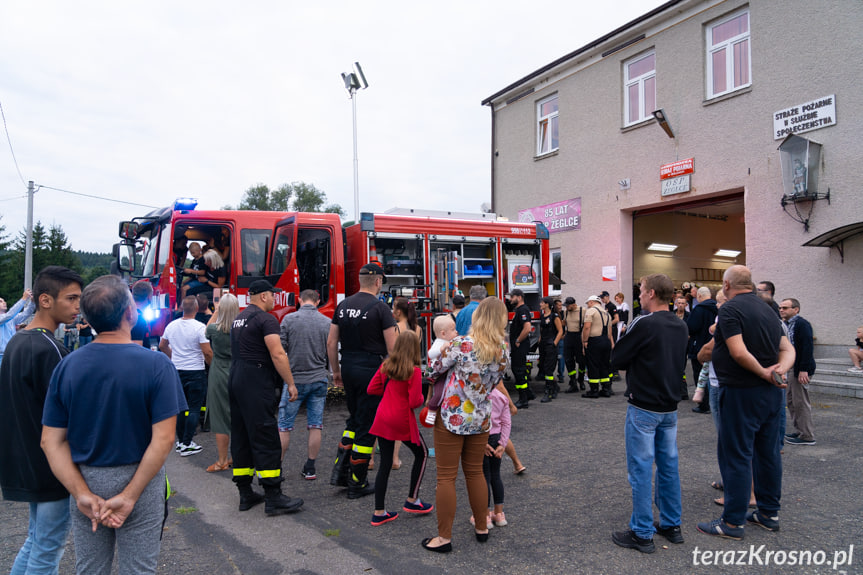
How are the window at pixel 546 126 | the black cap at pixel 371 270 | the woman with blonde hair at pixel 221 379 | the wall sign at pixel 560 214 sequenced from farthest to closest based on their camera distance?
the window at pixel 546 126
the wall sign at pixel 560 214
the woman with blonde hair at pixel 221 379
the black cap at pixel 371 270

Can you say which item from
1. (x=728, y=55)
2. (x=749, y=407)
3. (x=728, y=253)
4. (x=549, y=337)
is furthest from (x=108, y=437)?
(x=728, y=253)

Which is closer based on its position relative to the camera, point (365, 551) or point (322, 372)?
point (365, 551)

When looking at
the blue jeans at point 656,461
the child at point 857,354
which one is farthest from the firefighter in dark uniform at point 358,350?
the child at point 857,354

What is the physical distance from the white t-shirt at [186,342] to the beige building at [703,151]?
10492 millimetres

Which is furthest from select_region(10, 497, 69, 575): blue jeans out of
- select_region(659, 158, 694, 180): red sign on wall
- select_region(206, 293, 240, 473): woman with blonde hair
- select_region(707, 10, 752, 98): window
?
select_region(707, 10, 752, 98): window

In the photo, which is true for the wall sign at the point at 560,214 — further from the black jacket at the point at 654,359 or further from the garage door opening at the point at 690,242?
the black jacket at the point at 654,359

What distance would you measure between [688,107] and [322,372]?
446 inches

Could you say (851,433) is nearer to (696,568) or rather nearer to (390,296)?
(696,568)

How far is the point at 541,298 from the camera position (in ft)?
34.1

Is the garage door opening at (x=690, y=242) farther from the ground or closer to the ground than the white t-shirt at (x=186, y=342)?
farther from the ground

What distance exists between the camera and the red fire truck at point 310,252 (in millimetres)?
8469

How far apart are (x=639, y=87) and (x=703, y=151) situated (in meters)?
2.68

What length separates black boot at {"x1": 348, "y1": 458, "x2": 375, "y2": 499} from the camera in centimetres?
483

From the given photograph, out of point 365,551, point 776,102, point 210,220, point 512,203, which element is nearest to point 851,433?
point 365,551
